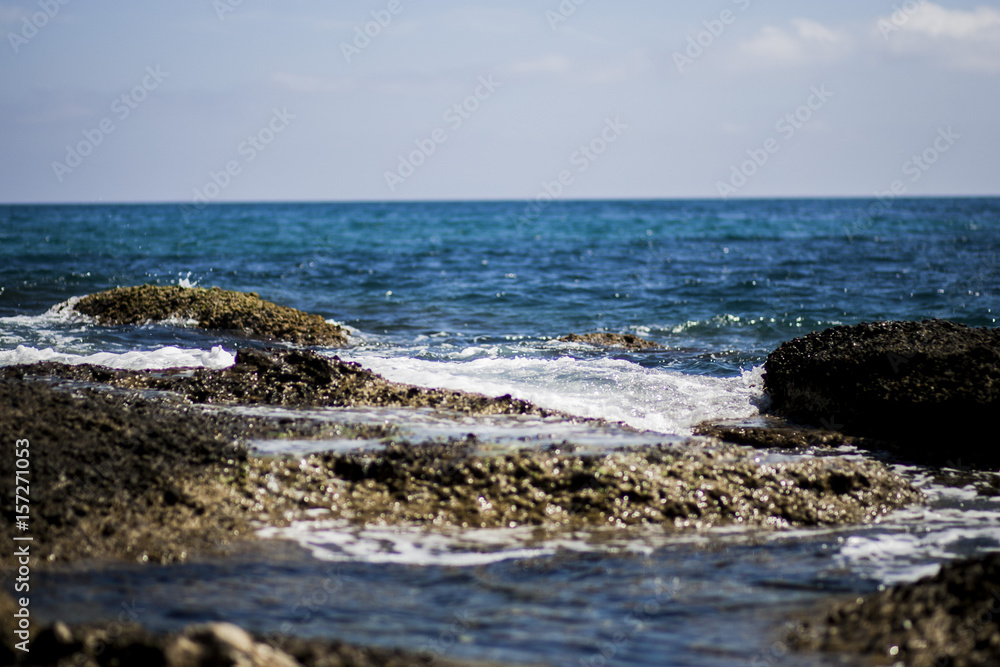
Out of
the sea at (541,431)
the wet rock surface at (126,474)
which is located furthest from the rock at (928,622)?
the wet rock surface at (126,474)

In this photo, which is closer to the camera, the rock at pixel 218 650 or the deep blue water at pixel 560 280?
the rock at pixel 218 650

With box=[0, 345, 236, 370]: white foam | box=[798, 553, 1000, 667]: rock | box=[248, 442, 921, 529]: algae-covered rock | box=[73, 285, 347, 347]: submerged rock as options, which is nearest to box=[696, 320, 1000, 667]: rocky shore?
box=[798, 553, 1000, 667]: rock

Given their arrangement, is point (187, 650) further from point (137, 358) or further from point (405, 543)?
point (137, 358)

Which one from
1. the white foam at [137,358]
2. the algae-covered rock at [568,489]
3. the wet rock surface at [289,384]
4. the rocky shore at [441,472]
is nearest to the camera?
the rocky shore at [441,472]

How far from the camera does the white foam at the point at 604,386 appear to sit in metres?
7.53

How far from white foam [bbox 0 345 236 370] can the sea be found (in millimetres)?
49

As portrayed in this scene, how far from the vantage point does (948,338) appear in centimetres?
727

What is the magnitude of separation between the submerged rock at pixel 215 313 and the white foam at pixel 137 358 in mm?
2734

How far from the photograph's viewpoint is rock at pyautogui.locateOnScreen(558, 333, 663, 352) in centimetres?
1231

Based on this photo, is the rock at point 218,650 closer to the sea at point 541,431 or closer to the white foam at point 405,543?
the sea at point 541,431

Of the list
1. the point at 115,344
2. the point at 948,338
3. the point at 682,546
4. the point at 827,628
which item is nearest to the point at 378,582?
the point at 682,546

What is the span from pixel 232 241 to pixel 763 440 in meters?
29.2

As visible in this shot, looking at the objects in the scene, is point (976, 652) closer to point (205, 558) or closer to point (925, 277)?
point (205, 558)

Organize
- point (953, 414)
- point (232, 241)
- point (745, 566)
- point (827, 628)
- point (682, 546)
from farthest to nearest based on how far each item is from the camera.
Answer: point (232, 241)
point (953, 414)
point (682, 546)
point (745, 566)
point (827, 628)
